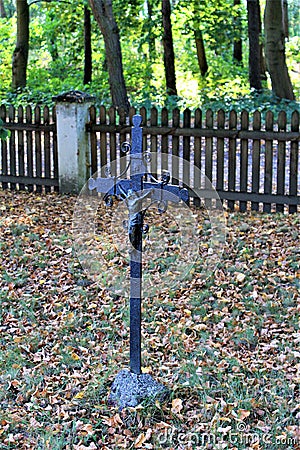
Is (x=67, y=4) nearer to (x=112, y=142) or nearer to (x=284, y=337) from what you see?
(x=112, y=142)

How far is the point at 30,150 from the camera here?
384 inches

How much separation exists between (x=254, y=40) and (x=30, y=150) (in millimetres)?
10371

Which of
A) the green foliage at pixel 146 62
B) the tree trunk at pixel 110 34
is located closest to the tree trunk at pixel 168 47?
the green foliage at pixel 146 62

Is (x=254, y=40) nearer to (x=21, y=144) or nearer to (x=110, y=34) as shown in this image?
(x=110, y=34)

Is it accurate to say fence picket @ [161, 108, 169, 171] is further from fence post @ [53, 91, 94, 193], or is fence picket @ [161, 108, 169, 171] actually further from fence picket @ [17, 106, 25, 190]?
fence picket @ [17, 106, 25, 190]

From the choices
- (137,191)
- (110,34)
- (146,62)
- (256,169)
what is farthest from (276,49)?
(137,191)

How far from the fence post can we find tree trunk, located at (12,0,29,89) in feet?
35.3

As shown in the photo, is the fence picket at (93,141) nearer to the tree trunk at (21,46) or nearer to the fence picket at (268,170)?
the fence picket at (268,170)

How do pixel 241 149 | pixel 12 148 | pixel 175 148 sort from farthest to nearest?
pixel 12 148
pixel 175 148
pixel 241 149

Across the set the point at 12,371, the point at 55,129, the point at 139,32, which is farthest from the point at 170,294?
the point at 139,32

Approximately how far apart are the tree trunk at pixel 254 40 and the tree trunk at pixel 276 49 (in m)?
1.98

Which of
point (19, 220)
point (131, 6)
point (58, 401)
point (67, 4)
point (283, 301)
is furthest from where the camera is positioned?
point (67, 4)

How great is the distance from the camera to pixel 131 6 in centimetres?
1998

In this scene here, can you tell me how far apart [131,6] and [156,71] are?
3.57 metres
